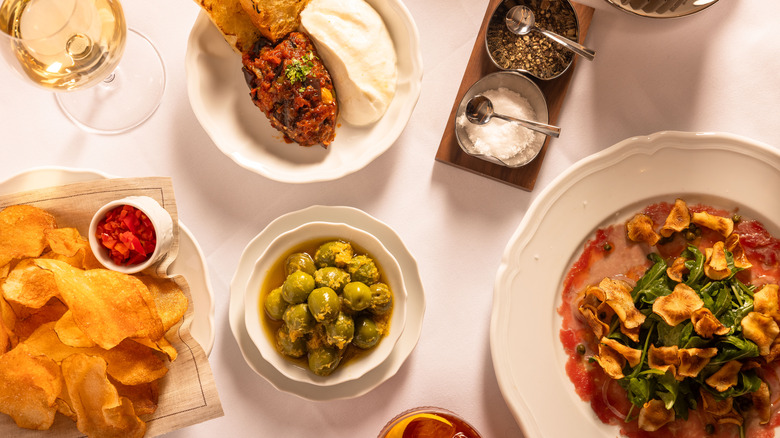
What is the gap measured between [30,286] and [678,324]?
1.97 meters

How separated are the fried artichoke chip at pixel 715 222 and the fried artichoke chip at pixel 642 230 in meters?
0.14

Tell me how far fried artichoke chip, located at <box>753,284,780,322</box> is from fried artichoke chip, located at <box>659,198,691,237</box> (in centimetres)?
32

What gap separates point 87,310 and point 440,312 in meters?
1.10

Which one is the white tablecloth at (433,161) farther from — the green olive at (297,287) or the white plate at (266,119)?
the green olive at (297,287)

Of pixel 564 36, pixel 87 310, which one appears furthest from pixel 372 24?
pixel 87 310

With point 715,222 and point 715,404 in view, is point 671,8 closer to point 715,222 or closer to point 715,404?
point 715,222

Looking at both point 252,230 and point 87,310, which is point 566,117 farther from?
point 87,310

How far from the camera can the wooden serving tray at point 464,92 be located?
1927 millimetres

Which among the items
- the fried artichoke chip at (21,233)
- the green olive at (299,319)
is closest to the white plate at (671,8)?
the green olive at (299,319)

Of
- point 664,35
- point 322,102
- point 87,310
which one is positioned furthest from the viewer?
point 664,35

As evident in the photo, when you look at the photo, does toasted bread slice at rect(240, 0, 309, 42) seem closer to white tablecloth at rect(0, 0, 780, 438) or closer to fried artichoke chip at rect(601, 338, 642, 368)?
white tablecloth at rect(0, 0, 780, 438)

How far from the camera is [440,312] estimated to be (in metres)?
1.99

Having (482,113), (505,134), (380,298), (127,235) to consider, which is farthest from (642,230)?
(127,235)

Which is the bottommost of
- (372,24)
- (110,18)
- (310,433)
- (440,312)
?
(310,433)
